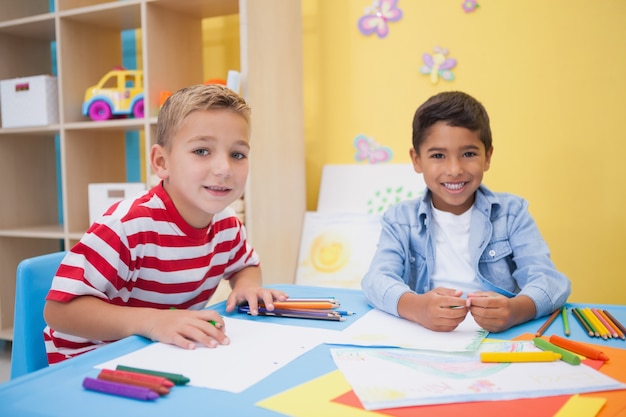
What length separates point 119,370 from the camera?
24.9 inches

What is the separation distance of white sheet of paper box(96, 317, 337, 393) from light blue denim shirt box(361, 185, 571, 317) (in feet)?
0.80

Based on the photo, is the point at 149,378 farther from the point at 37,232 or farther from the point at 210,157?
the point at 37,232

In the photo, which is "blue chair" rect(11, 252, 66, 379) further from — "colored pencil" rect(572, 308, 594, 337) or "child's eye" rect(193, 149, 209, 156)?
"colored pencil" rect(572, 308, 594, 337)

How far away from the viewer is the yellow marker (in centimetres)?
67

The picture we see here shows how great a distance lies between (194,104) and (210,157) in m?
0.10

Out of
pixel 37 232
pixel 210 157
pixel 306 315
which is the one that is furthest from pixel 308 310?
pixel 37 232

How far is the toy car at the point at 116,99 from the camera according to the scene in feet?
6.88

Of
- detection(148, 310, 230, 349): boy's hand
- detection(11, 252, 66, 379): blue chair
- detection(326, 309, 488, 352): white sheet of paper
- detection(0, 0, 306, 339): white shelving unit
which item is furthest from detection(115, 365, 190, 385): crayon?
detection(0, 0, 306, 339): white shelving unit

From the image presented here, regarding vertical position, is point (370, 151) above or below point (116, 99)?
below

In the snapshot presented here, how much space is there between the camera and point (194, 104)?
3.20 feet

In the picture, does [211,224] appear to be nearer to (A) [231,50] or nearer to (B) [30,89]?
(A) [231,50]

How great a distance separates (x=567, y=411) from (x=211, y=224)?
769mm

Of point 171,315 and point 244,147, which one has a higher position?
point 244,147

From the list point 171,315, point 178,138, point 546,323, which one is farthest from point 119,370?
point 546,323
